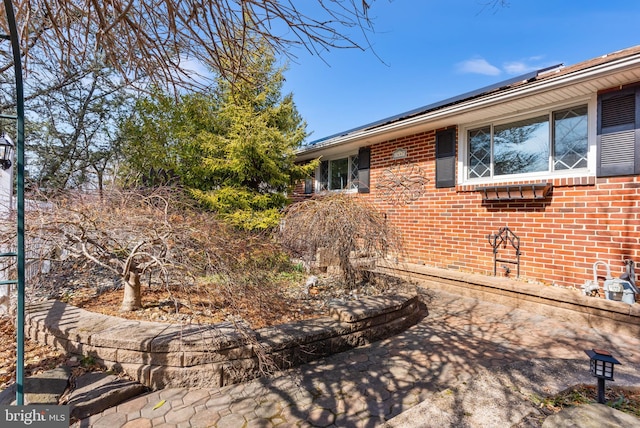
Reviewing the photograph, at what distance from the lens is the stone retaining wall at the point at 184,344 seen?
2.41 metres

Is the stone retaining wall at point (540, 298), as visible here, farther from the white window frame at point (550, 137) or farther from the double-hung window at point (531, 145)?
the double-hung window at point (531, 145)

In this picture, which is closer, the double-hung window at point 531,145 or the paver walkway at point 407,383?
the paver walkway at point 407,383

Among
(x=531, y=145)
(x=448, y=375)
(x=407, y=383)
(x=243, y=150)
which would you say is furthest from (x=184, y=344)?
(x=531, y=145)

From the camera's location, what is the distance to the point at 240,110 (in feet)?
19.6

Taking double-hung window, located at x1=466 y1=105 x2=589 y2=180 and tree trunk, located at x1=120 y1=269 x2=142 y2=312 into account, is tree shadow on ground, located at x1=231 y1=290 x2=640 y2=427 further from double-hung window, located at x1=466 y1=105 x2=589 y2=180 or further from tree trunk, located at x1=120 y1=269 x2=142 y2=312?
double-hung window, located at x1=466 y1=105 x2=589 y2=180

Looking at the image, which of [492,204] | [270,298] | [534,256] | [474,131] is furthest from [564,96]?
[270,298]

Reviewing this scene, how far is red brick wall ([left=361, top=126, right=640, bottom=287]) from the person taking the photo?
12.9ft

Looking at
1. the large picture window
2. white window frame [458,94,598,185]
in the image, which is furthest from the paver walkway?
the large picture window

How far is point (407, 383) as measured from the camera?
8.39 feet

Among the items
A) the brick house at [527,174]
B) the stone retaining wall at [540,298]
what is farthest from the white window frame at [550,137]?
the stone retaining wall at [540,298]

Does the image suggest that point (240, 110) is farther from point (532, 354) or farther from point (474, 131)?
point (532, 354)

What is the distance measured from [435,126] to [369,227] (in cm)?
288

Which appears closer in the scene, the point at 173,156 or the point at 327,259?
the point at 327,259

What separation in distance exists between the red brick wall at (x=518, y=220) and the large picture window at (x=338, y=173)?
99 cm
